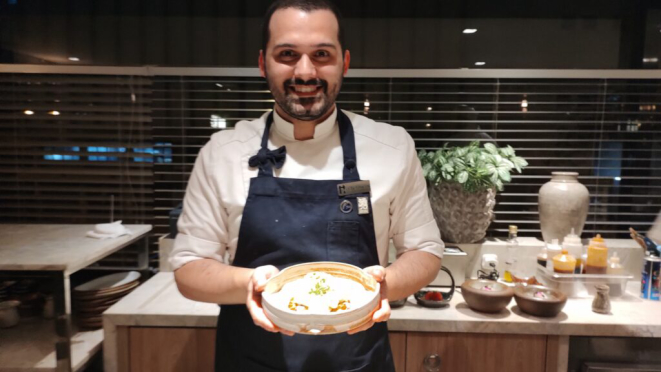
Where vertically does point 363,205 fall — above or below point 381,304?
above

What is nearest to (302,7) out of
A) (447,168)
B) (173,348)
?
(447,168)

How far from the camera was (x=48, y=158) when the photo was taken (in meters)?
2.83

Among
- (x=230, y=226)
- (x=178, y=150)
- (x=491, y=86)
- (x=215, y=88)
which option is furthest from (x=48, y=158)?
(x=491, y=86)

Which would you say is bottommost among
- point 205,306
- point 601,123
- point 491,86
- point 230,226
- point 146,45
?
point 205,306

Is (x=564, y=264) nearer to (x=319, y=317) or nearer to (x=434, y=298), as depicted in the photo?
(x=434, y=298)

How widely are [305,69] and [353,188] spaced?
0.38 meters

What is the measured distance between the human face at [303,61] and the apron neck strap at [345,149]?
15 cm

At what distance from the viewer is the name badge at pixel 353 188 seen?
51.8 inches

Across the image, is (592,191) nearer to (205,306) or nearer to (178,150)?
(205,306)

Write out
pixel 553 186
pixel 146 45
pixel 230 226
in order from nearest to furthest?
pixel 230 226 < pixel 553 186 < pixel 146 45

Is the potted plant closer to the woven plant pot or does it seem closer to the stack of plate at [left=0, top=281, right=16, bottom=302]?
the woven plant pot

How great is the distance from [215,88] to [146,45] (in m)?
0.46

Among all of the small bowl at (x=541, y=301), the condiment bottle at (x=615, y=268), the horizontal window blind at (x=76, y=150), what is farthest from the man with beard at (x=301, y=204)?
the horizontal window blind at (x=76, y=150)

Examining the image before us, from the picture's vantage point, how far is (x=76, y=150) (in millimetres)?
2805
